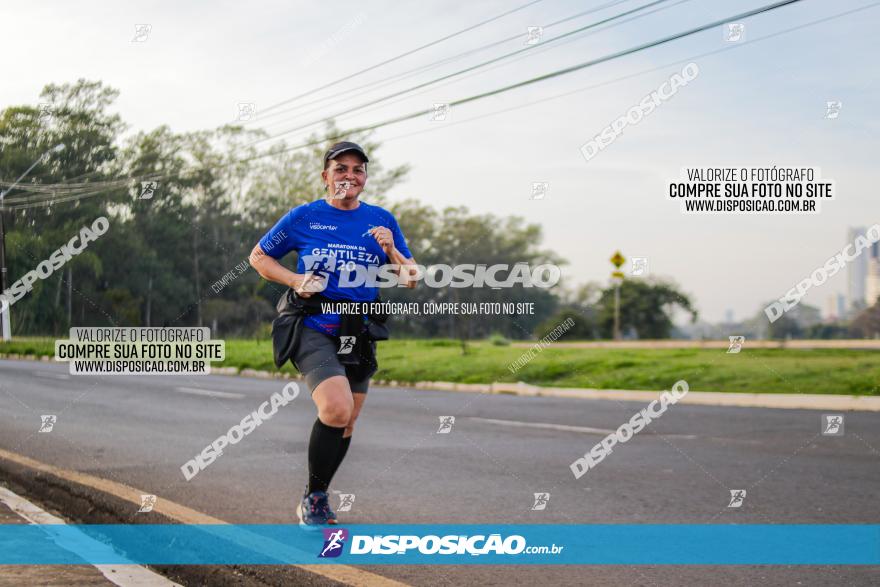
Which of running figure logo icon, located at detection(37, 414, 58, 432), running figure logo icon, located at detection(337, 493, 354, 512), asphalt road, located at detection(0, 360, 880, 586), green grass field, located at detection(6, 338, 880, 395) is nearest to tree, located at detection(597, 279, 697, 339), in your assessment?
green grass field, located at detection(6, 338, 880, 395)

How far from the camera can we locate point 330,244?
426 cm

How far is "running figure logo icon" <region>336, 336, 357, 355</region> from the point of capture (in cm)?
430

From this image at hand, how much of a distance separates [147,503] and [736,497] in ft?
12.0

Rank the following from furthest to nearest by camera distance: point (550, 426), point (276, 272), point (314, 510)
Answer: point (550, 426), point (314, 510), point (276, 272)

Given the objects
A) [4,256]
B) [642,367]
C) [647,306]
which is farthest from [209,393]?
[647,306]

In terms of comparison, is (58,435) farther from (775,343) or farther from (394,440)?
(775,343)

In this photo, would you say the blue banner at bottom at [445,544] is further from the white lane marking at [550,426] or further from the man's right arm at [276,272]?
the white lane marking at [550,426]

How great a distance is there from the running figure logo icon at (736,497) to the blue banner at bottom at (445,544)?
58cm

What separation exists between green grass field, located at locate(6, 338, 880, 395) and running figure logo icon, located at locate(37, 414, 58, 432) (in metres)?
8.43

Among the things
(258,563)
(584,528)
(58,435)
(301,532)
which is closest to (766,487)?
(584,528)

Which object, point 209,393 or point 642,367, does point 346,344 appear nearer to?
point 209,393

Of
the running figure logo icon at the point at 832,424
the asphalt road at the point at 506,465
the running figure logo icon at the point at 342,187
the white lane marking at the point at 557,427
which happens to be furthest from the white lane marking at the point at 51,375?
the running figure logo icon at the point at 342,187

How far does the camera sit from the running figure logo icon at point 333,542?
4.12 metres

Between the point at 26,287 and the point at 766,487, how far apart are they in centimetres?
1240
